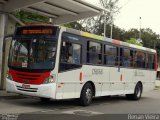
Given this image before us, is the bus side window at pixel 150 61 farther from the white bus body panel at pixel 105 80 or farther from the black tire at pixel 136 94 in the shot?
the black tire at pixel 136 94

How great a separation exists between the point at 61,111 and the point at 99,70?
3.62 m

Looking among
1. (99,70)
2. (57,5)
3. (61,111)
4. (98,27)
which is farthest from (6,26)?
(98,27)

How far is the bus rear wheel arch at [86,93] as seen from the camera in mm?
15500

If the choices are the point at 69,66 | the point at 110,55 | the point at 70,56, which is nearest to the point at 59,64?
the point at 69,66

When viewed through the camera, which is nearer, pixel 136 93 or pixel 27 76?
pixel 27 76

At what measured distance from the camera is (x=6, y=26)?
67.1 ft

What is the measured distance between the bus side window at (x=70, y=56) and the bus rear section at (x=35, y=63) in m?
0.41

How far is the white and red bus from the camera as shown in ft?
46.1

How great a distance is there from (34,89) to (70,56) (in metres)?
1.86

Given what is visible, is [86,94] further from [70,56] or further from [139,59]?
[139,59]

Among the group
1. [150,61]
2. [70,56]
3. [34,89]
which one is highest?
[150,61]

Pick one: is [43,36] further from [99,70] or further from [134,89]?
[134,89]

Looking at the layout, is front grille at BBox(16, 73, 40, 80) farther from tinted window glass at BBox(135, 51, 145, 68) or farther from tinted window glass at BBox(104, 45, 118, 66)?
tinted window glass at BBox(135, 51, 145, 68)

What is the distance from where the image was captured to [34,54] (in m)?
14.3
